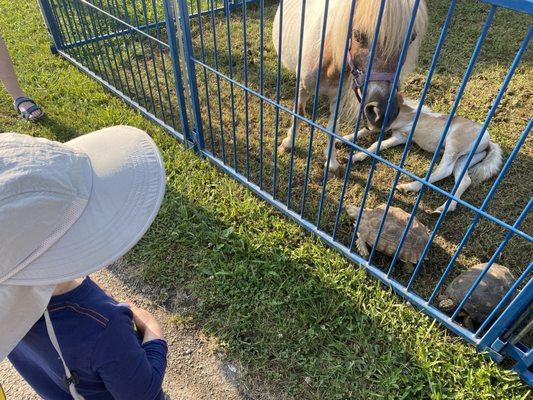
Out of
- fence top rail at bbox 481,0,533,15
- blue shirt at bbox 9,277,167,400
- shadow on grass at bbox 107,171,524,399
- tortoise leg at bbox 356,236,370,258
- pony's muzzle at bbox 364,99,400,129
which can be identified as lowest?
shadow on grass at bbox 107,171,524,399

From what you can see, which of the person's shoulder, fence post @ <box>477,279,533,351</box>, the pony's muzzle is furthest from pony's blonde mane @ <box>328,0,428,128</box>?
the person's shoulder

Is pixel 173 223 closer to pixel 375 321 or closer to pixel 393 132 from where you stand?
pixel 375 321

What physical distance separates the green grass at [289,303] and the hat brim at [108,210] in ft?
5.44

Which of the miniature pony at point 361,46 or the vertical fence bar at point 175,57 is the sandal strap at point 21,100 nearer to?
the vertical fence bar at point 175,57

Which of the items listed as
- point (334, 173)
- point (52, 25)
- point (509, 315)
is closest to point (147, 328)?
point (509, 315)

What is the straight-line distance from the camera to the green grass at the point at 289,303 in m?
2.45

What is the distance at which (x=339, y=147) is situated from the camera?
4.09m

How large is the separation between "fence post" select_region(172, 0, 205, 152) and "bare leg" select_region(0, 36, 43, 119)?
1.83 m

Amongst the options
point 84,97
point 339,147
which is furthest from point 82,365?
point 84,97

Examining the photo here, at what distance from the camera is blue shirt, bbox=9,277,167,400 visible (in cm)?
119

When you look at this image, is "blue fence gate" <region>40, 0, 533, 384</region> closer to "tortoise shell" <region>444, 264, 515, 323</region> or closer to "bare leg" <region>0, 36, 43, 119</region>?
"tortoise shell" <region>444, 264, 515, 323</region>

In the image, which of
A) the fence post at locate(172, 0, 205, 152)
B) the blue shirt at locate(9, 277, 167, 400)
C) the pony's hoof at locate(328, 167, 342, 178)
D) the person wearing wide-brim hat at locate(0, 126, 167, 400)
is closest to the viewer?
the person wearing wide-brim hat at locate(0, 126, 167, 400)

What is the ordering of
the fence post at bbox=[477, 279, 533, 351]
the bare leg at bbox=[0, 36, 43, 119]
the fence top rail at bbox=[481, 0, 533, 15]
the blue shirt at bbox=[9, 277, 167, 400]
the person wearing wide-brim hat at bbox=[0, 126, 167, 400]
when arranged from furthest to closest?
the bare leg at bbox=[0, 36, 43, 119]
the fence post at bbox=[477, 279, 533, 351]
the fence top rail at bbox=[481, 0, 533, 15]
the blue shirt at bbox=[9, 277, 167, 400]
the person wearing wide-brim hat at bbox=[0, 126, 167, 400]

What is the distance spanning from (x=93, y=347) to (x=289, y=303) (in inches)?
69.6
